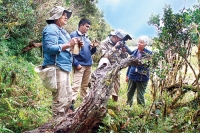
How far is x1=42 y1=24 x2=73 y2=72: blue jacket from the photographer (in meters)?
3.75

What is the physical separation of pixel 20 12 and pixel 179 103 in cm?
595

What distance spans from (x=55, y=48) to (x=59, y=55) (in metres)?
0.27

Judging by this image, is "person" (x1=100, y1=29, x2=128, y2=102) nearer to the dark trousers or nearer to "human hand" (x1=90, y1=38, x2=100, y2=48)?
"human hand" (x1=90, y1=38, x2=100, y2=48)

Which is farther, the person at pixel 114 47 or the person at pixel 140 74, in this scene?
the person at pixel 114 47

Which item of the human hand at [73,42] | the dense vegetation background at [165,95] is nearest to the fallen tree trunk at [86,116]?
the dense vegetation background at [165,95]

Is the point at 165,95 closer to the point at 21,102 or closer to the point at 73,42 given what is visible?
the point at 73,42

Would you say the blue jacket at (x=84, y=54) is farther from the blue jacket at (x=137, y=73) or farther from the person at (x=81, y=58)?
the blue jacket at (x=137, y=73)

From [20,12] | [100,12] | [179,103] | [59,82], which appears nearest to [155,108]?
[179,103]

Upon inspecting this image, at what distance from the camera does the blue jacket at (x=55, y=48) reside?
3.75m

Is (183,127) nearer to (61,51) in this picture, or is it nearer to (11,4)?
(61,51)

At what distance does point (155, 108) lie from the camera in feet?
12.9

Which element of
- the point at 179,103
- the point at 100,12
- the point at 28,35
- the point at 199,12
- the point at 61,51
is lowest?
the point at 179,103

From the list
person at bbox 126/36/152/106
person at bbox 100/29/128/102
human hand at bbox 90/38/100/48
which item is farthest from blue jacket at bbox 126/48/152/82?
human hand at bbox 90/38/100/48

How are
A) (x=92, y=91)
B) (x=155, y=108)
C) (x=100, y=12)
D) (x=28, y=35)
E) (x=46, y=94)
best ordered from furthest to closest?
1. (x=100, y=12)
2. (x=28, y=35)
3. (x=46, y=94)
4. (x=155, y=108)
5. (x=92, y=91)
